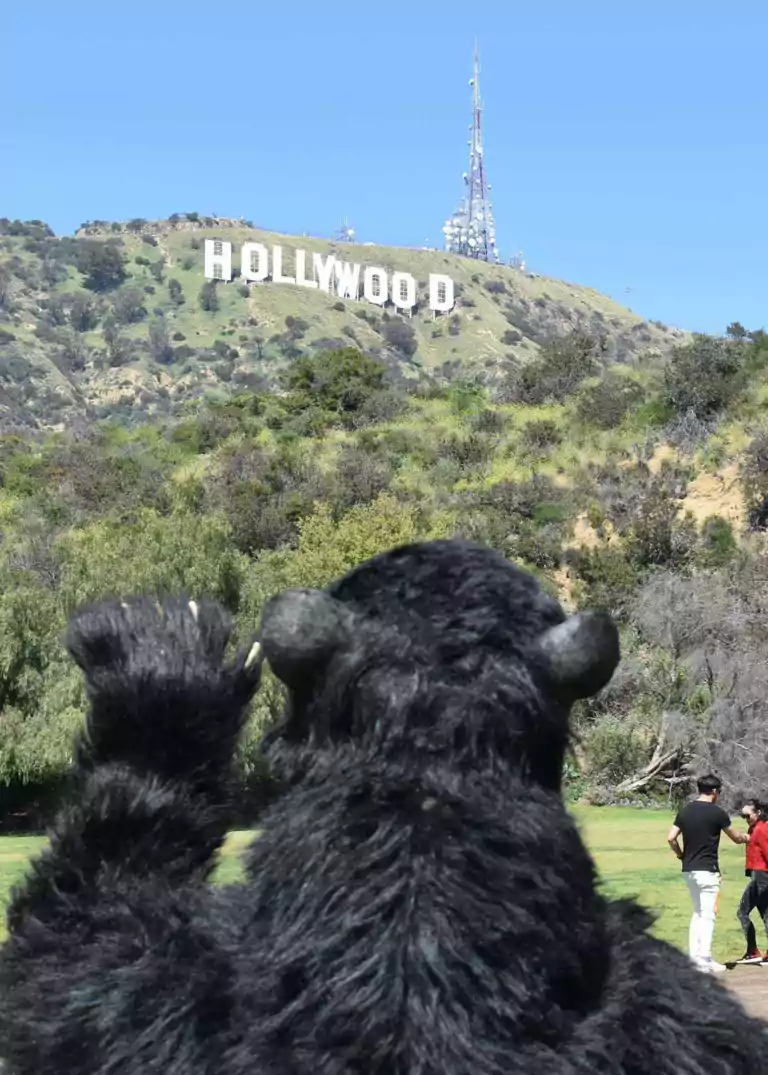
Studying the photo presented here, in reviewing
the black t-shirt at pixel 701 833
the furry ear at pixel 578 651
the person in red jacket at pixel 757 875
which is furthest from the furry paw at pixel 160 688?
the person in red jacket at pixel 757 875

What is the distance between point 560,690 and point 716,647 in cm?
2374

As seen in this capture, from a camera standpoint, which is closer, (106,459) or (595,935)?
(595,935)

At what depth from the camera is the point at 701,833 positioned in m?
9.52

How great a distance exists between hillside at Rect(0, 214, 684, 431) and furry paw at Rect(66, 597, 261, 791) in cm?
7697

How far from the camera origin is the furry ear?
1522mm

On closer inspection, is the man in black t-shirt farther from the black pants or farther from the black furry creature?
the black furry creature

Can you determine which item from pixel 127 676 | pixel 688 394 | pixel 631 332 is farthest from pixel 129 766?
pixel 631 332

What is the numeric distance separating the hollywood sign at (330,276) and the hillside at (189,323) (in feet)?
6.28

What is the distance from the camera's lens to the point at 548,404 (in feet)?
146

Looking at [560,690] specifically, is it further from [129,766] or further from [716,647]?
[716,647]

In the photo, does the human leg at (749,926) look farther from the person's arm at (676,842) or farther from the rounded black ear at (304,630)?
the rounded black ear at (304,630)

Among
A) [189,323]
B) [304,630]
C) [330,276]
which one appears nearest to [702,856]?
[304,630]

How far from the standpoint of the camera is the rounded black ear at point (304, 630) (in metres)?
1.49

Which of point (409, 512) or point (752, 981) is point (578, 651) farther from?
point (409, 512)
